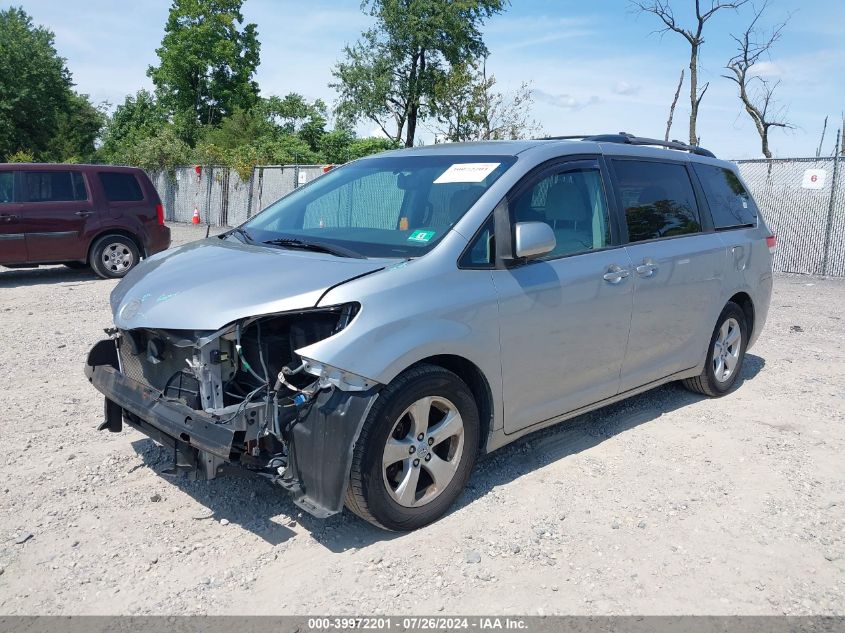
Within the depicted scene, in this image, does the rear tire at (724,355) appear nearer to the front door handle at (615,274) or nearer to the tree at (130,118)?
the front door handle at (615,274)

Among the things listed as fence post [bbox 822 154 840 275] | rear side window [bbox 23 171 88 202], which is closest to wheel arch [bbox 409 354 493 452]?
rear side window [bbox 23 171 88 202]

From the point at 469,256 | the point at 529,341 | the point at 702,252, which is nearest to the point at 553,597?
the point at 529,341

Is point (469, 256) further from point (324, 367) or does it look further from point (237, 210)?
point (237, 210)

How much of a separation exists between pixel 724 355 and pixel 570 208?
2373 mm

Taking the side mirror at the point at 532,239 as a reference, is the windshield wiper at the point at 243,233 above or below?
below

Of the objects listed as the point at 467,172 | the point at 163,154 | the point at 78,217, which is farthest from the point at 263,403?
the point at 163,154

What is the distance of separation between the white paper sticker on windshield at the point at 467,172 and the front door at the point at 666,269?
1.10 metres

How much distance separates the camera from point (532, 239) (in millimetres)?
3785

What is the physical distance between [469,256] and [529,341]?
59 cm

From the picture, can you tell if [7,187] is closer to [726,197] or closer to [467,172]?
[467,172]

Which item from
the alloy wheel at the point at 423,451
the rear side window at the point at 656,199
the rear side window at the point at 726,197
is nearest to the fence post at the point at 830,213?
the rear side window at the point at 726,197

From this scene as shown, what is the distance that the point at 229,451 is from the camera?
10.2 ft

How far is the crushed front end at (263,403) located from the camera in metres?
3.17

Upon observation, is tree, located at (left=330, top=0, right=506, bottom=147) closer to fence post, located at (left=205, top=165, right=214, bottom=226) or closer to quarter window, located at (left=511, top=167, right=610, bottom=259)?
fence post, located at (left=205, top=165, right=214, bottom=226)
